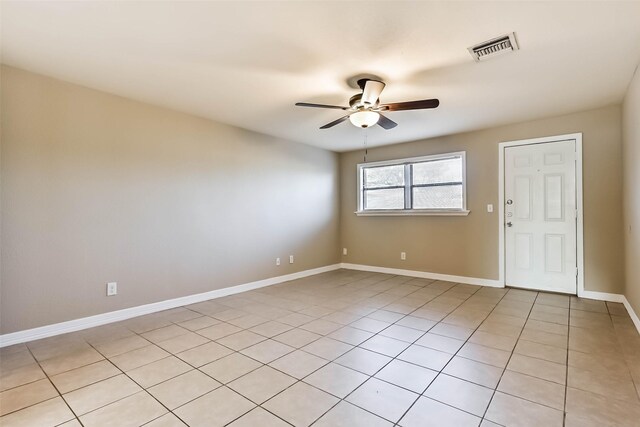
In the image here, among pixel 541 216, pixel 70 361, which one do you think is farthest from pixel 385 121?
pixel 70 361

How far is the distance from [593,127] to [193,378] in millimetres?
5049

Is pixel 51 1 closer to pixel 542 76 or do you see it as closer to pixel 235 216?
pixel 235 216

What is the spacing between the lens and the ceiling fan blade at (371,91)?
268cm

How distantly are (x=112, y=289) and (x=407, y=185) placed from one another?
451 centimetres

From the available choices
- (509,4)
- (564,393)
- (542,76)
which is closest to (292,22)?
(509,4)

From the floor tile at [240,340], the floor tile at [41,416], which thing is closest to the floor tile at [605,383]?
the floor tile at [240,340]

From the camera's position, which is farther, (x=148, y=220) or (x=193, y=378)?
(x=148, y=220)

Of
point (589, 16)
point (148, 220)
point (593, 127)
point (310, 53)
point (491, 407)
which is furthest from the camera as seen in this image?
point (593, 127)

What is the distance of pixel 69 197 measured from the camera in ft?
9.52

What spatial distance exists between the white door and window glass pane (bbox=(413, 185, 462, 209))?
711mm

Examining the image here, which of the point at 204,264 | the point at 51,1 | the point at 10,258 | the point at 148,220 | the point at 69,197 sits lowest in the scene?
the point at 204,264

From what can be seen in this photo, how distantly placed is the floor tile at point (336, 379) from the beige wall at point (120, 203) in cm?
235

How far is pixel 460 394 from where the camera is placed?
6.10ft

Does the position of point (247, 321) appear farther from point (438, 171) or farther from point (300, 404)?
point (438, 171)
